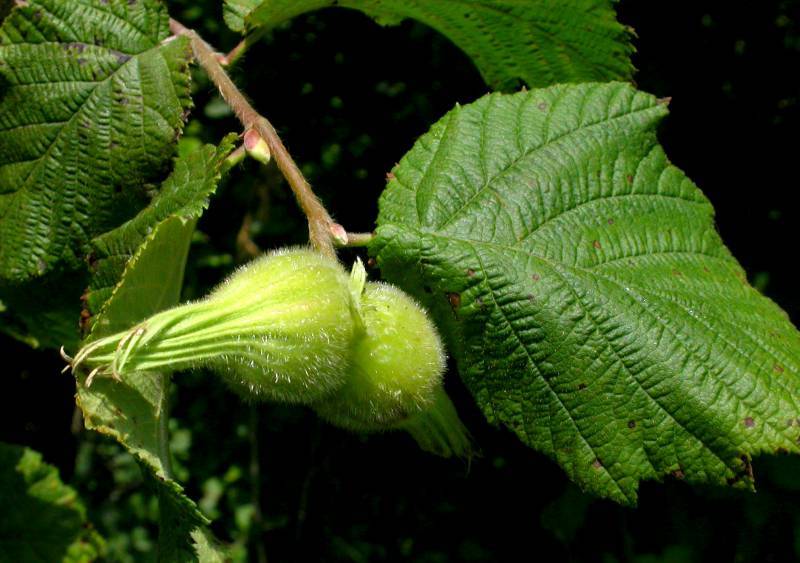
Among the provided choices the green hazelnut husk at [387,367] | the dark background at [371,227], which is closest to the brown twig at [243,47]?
the green hazelnut husk at [387,367]

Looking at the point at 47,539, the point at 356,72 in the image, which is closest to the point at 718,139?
the point at 356,72

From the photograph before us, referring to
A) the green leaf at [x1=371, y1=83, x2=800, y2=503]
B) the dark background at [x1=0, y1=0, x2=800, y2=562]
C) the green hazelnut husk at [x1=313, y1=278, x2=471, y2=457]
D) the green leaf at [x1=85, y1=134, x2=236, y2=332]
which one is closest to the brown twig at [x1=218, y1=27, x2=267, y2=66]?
the green leaf at [x1=85, y1=134, x2=236, y2=332]

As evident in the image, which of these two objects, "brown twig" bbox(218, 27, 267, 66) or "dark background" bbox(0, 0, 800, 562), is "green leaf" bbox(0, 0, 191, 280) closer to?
"brown twig" bbox(218, 27, 267, 66)

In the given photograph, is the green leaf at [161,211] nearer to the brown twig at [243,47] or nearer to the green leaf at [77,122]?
the green leaf at [77,122]

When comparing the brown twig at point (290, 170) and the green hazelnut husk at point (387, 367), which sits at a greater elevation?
the brown twig at point (290, 170)

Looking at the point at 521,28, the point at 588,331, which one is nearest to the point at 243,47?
the point at 521,28

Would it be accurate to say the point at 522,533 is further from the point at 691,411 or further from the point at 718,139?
the point at 691,411

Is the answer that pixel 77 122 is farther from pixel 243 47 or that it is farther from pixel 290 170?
pixel 290 170
